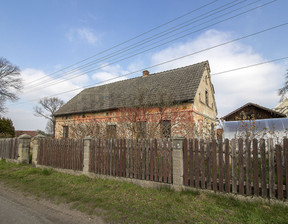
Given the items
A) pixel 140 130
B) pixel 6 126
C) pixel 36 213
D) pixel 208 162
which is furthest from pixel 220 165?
pixel 6 126

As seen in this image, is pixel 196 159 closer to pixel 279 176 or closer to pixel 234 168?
pixel 234 168

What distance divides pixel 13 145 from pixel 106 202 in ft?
30.1

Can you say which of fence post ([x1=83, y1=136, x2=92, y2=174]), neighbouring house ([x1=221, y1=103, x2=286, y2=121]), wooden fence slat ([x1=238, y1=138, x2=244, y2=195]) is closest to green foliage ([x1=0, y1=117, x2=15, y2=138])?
fence post ([x1=83, y1=136, x2=92, y2=174])

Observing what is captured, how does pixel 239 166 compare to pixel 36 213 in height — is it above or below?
above

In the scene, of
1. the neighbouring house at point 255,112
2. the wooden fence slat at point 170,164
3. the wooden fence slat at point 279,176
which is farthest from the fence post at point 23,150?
the neighbouring house at point 255,112

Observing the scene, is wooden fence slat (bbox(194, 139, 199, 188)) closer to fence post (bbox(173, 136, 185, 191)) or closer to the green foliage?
fence post (bbox(173, 136, 185, 191))

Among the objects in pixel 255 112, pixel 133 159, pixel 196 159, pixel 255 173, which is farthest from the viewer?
pixel 255 112

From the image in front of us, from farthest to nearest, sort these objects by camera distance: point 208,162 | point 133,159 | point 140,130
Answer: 1. point 140,130
2. point 133,159
3. point 208,162

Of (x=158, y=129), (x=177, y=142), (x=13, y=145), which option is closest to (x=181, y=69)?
(x=158, y=129)

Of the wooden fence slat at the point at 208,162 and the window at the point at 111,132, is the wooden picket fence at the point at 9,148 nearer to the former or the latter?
the window at the point at 111,132

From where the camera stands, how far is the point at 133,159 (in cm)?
548

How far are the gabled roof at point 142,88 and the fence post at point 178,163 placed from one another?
560cm

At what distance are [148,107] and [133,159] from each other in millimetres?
3485

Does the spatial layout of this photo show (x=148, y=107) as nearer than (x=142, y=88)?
Result: Yes
